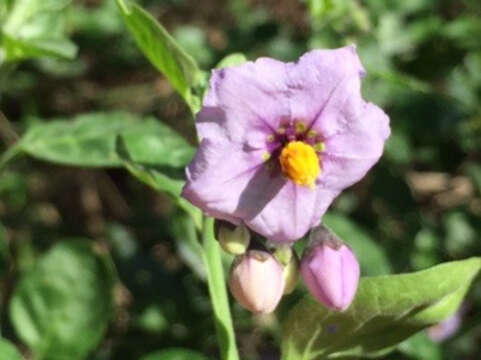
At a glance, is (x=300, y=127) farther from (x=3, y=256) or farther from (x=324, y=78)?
(x=3, y=256)

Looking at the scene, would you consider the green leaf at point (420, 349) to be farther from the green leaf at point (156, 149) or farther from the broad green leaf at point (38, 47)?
the broad green leaf at point (38, 47)

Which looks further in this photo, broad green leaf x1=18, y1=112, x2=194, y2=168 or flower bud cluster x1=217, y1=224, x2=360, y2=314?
broad green leaf x1=18, y1=112, x2=194, y2=168

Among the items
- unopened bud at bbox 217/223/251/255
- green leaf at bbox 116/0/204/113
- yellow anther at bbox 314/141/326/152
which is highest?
green leaf at bbox 116/0/204/113

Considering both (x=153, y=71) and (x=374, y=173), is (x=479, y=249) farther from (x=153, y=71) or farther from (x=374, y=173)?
(x=153, y=71)

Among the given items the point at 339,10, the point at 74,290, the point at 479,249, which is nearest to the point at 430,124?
the point at 479,249

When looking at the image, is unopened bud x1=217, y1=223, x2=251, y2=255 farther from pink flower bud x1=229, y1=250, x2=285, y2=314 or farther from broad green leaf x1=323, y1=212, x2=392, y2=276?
broad green leaf x1=323, y1=212, x2=392, y2=276

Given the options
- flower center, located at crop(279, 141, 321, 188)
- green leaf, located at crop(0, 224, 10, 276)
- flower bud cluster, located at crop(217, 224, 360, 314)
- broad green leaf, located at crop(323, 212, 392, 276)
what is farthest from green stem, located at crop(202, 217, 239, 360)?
broad green leaf, located at crop(323, 212, 392, 276)

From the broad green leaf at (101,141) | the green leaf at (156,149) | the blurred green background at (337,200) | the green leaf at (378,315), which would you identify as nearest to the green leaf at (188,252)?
the blurred green background at (337,200)
